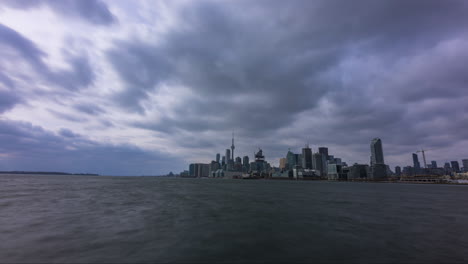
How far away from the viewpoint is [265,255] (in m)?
15.4

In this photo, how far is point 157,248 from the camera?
16.7 m

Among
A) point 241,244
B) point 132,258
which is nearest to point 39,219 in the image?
point 132,258

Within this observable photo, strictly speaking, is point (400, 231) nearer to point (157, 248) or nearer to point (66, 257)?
point (157, 248)

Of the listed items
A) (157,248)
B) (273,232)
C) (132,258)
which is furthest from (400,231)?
(132,258)

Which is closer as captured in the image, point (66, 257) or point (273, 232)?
point (66, 257)

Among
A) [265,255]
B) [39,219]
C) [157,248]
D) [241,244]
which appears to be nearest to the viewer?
[265,255]

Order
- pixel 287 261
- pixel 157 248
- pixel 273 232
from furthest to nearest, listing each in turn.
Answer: pixel 273 232, pixel 157 248, pixel 287 261

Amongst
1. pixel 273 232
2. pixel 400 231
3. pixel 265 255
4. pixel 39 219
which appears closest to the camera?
pixel 265 255

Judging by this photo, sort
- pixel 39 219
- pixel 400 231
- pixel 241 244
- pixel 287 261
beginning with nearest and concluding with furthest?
pixel 287 261 < pixel 241 244 < pixel 400 231 < pixel 39 219

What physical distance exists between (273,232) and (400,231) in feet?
51.9

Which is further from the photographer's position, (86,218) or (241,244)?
(86,218)

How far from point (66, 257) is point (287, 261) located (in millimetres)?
16216

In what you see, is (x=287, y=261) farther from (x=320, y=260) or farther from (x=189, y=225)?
(x=189, y=225)

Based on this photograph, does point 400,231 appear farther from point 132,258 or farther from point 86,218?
point 86,218
